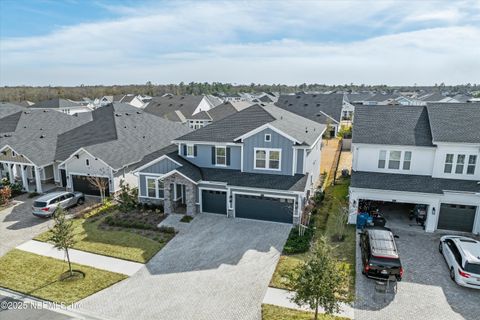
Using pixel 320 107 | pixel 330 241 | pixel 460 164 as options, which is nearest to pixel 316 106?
pixel 320 107

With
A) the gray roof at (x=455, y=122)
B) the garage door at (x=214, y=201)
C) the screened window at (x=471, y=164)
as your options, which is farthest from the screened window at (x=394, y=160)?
the garage door at (x=214, y=201)

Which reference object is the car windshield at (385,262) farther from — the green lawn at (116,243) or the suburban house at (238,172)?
the green lawn at (116,243)

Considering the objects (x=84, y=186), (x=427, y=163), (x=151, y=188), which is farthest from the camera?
(x=84, y=186)

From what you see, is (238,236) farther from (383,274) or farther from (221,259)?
(383,274)

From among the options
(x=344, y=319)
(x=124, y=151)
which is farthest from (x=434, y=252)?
(x=124, y=151)

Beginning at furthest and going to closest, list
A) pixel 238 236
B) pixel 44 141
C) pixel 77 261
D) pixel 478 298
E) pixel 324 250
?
pixel 44 141
pixel 238 236
pixel 77 261
pixel 478 298
pixel 324 250

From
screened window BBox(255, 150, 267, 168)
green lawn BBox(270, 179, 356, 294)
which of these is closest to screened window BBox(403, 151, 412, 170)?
green lawn BBox(270, 179, 356, 294)

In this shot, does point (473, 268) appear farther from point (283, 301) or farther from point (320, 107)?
point (320, 107)
